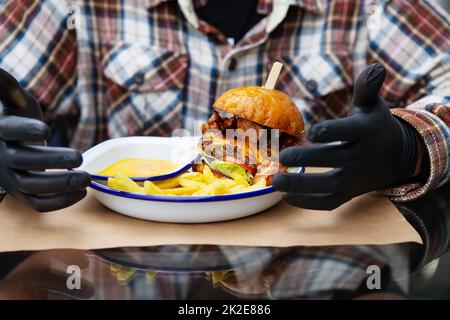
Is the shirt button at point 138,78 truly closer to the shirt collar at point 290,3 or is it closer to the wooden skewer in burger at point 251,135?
the shirt collar at point 290,3

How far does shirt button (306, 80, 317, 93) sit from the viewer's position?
1966mm

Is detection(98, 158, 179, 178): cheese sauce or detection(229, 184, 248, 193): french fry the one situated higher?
detection(229, 184, 248, 193): french fry

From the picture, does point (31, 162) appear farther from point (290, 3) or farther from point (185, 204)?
point (290, 3)

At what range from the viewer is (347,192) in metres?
1.15

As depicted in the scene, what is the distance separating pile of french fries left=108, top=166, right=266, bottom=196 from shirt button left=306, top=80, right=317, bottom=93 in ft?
2.80

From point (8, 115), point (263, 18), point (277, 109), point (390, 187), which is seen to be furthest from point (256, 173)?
point (263, 18)

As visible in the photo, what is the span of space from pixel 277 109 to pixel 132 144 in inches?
17.5

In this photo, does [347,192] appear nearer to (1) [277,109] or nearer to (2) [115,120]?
(1) [277,109]

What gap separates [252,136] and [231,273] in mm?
430

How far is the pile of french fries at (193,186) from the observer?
1.13 m

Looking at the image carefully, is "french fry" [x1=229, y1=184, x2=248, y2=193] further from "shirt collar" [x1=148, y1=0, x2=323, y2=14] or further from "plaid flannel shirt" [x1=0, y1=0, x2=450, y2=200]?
"shirt collar" [x1=148, y1=0, x2=323, y2=14]

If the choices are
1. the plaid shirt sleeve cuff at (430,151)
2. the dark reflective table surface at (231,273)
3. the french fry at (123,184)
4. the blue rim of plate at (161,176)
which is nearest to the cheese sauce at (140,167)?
the blue rim of plate at (161,176)

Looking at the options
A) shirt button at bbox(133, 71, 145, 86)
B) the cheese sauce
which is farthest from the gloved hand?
shirt button at bbox(133, 71, 145, 86)
